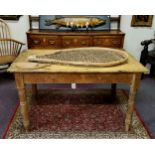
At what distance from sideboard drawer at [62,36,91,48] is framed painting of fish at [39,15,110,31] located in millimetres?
245

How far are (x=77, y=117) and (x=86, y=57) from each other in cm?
79

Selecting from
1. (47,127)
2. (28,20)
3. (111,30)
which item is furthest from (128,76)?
(28,20)

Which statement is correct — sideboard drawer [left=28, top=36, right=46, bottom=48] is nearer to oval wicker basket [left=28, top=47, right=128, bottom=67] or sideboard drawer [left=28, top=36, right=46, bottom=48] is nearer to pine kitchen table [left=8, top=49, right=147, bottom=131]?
oval wicker basket [left=28, top=47, right=128, bottom=67]

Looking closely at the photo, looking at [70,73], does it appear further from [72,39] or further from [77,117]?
[72,39]

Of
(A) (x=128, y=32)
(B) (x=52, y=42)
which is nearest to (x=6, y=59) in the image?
(B) (x=52, y=42)

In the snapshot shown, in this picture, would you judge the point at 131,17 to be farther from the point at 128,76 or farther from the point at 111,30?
the point at 128,76

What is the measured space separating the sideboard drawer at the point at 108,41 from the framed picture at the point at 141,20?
0.56 metres

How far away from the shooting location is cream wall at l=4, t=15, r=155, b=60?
148 inches

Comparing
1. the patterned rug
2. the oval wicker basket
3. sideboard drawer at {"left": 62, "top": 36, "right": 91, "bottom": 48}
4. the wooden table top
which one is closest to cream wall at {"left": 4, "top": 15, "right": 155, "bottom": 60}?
sideboard drawer at {"left": 62, "top": 36, "right": 91, "bottom": 48}

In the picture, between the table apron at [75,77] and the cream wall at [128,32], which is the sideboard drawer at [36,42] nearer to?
the cream wall at [128,32]

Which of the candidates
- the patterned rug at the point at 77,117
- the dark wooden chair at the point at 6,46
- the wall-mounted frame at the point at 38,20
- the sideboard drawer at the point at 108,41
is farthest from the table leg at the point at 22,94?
the wall-mounted frame at the point at 38,20

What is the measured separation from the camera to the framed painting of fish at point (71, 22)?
11.9 feet

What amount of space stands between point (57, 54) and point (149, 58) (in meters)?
1.89

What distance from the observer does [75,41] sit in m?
3.48
